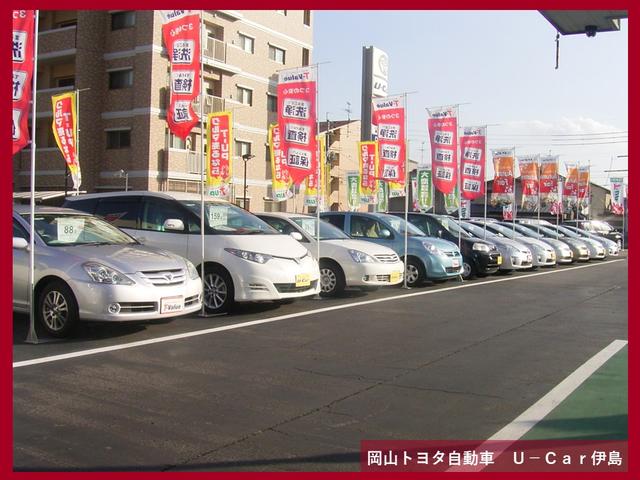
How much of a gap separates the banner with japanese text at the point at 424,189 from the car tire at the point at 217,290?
870 inches

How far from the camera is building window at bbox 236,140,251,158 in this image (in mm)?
34969

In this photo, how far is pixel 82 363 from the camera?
6.30 m

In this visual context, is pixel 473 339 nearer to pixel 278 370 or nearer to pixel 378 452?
pixel 278 370

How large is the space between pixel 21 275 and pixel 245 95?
1142 inches

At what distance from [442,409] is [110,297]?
3914 mm

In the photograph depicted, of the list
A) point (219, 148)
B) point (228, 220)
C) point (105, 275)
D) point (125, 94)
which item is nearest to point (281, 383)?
point (105, 275)

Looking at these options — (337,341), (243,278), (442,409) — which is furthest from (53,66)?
(442,409)

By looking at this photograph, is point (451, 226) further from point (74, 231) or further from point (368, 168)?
point (368, 168)

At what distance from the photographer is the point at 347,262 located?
1172 centimetres

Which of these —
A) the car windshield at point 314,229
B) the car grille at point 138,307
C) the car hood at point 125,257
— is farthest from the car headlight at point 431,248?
the car grille at point 138,307

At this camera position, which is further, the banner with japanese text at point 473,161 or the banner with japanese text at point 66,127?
the banner with japanese text at point 66,127

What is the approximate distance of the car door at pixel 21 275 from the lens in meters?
7.74

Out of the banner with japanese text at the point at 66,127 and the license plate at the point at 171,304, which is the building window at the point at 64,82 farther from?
the license plate at the point at 171,304

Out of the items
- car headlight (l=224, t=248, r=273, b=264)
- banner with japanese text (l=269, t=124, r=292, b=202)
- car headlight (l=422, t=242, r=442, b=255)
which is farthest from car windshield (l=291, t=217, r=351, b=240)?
banner with japanese text (l=269, t=124, r=292, b=202)
